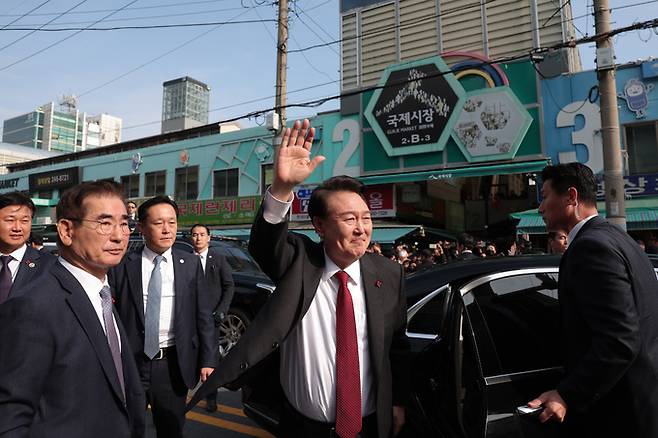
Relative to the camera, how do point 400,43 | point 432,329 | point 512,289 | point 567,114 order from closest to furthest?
1. point 512,289
2. point 432,329
3. point 567,114
4. point 400,43

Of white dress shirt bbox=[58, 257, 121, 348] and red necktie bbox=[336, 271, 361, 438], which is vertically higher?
white dress shirt bbox=[58, 257, 121, 348]

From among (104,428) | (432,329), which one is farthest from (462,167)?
(104,428)

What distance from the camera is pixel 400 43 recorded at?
50.9 ft

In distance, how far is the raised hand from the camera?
5.97 feet

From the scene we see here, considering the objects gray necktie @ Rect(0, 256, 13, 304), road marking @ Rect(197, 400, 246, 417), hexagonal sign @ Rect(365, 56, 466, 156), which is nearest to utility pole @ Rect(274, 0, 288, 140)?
hexagonal sign @ Rect(365, 56, 466, 156)

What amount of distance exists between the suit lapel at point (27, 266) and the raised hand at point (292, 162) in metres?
2.59

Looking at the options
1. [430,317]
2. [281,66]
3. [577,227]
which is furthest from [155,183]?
[577,227]

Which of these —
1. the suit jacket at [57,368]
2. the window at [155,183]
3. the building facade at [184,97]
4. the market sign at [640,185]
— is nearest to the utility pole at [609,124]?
the market sign at [640,185]

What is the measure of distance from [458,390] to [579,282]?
72 cm

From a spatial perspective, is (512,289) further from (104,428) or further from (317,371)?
(104,428)

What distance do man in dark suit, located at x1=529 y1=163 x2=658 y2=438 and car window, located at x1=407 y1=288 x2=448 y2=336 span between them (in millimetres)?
907

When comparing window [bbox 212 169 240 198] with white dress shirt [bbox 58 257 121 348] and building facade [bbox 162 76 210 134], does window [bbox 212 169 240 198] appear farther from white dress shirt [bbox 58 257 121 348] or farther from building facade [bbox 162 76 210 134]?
building facade [bbox 162 76 210 134]

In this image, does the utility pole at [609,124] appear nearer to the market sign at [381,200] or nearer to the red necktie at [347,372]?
the red necktie at [347,372]

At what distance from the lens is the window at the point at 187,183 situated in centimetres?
2053
